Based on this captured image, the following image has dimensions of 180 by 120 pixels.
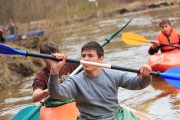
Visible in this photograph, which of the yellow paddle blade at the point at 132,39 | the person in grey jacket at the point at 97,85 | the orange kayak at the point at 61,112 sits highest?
the yellow paddle blade at the point at 132,39

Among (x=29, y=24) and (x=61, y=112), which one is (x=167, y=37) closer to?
(x=61, y=112)

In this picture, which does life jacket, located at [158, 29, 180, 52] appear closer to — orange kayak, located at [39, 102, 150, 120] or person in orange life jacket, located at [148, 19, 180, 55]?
person in orange life jacket, located at [148, 19, 180, 55]

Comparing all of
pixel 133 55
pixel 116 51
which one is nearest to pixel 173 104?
pixel 133 55

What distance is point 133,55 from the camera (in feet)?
25.5

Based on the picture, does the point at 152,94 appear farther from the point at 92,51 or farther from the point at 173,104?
the point at 92,51

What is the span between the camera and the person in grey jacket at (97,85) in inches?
98.9

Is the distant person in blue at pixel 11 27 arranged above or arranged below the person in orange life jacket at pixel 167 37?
above

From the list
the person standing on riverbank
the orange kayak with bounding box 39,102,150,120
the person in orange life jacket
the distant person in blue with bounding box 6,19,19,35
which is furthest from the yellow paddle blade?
the distant person in blue with bounding box 6,19,19,35

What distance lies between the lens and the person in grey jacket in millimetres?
2512

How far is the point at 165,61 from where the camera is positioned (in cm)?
536

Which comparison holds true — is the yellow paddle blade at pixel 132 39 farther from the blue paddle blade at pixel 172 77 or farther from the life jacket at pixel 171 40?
the blue paddle blade at pixel 172 77

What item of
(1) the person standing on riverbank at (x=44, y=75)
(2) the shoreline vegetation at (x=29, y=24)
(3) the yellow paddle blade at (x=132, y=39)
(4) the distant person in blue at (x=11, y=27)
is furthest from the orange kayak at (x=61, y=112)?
(4) the distant person in blue at (x=11, y=27)

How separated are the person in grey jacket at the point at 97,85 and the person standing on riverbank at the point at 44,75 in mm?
735

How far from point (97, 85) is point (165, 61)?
3038mm
